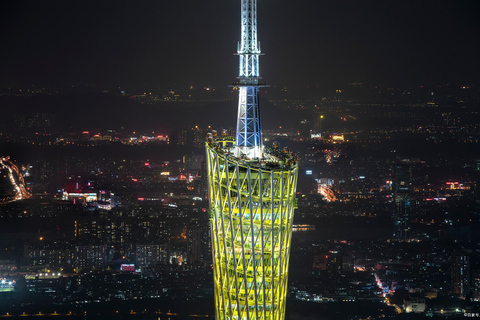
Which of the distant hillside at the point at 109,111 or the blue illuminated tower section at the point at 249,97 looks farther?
the distant hillside at the point at 109,111

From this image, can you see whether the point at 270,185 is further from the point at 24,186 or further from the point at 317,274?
the point at 24,186

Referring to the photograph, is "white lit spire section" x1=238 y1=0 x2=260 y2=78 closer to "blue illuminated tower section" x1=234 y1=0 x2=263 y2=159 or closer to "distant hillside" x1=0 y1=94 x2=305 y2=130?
"blue illuminated tower section" x1=234 y1=0 x2=263 y2=159

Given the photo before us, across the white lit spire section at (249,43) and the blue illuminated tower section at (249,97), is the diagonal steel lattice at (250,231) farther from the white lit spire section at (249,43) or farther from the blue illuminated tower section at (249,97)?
the white lit spire section at (249,43)

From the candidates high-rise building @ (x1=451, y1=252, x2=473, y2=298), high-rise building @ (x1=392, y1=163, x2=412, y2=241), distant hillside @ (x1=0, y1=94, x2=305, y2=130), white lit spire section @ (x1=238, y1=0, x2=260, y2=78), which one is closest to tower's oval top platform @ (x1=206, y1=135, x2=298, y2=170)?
white lit spire section @ (x1=238, y1=0, x2=260, y2=78)

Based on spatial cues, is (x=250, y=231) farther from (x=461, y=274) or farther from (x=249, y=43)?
(x=461, y=274)

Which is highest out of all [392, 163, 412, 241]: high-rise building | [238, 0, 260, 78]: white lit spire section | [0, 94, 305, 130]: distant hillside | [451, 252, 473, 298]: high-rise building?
[238, 0, 260, 78]: white lit spire section

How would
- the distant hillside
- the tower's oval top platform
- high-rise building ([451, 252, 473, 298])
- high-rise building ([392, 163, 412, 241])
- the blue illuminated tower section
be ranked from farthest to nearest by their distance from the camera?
high-rise building ([392, 163, 412, 241])
high-rise building ([451, 252, 473, 298])
the distant hillside
the blue illuminated tower section
the tower's oval top platform

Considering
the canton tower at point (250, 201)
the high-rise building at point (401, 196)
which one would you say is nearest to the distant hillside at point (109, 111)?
the high-rise building at point (401, 196)
